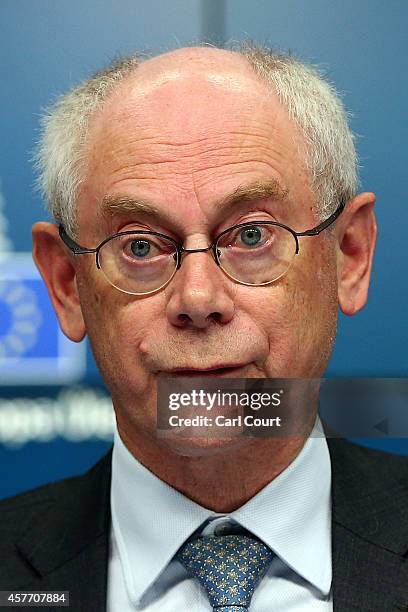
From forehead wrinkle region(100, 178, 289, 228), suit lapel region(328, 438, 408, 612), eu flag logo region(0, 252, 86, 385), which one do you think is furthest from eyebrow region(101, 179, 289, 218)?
suit lapel region(328, 438, 408, 612)

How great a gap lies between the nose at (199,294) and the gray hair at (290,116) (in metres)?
0.20

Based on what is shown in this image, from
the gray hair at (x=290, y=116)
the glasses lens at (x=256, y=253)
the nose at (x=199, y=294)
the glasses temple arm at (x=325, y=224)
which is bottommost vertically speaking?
the nose at (x=199, y=294)

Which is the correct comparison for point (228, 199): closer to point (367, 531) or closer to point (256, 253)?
point (256, 253)

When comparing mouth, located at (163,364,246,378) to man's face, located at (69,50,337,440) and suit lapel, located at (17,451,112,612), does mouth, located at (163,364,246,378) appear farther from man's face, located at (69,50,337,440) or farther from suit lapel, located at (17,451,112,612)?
suit lapel, located at (17,451,112,612)

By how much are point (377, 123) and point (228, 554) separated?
26.7 inches

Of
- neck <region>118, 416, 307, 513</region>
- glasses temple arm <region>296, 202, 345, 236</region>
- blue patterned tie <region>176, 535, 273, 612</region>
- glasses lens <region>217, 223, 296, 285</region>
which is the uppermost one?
glasses temple arm <region>296, 202, 345, 236</region>

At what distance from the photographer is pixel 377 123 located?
1437 millimetres

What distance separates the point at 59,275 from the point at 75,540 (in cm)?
39

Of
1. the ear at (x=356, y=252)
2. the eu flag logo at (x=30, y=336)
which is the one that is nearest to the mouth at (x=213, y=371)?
the ear at (x=356, y=252)

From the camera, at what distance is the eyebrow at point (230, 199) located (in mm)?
1229

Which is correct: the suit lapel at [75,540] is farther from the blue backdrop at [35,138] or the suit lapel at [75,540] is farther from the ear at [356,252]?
the ear at [356,252]

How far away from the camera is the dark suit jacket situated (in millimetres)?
1238

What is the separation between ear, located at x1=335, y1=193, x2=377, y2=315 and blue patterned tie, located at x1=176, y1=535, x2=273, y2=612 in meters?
0.37

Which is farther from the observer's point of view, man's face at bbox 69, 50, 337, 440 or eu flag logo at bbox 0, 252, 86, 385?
eu flag logo at bbox 0, 252, 86, 385
